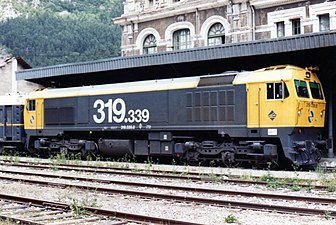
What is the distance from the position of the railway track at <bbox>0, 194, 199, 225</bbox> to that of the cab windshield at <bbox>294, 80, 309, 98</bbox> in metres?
9.67

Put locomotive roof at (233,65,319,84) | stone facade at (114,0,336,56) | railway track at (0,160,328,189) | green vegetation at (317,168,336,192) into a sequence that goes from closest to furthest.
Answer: green vegetation at (317,168,336,192) → railway track at (0,160,328,189) → locomotive roof at (233,65,319,84) → stone facade at (114,0,336,56)

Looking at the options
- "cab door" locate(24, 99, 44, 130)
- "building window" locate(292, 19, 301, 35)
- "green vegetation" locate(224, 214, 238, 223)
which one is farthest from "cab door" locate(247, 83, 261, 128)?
"building window" locate(292, 19, 301, 35)

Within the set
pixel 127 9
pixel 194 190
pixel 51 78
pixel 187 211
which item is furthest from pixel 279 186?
pixel 127 9

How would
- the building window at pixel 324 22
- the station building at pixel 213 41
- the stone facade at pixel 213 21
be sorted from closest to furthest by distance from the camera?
the station building at pixel 213 41 < the building window at pixel 324 22 < the stone facade at pixel 213 21

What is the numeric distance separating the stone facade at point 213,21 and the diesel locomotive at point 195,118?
35.8 ft

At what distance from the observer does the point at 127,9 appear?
37.8 metres

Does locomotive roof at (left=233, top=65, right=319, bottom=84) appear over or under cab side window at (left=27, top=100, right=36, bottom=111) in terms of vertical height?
over

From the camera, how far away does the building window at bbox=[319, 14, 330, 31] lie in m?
27.6

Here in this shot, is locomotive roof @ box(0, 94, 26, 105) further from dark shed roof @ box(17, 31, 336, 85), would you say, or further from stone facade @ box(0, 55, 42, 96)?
stone facade @ box(0, 55, 42, 96)

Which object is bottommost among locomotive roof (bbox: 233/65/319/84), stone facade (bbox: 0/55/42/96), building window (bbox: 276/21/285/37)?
locomotive roof (bbox: 233/65/319/84)

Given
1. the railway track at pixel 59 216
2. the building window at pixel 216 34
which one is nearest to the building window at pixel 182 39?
the building window at pixel 216 34

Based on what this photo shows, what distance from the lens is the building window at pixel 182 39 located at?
34.1 meters

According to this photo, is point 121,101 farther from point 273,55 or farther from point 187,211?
point 187,211

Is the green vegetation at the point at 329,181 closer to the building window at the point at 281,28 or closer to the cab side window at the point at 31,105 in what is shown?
the cab side window at the point at 31,105
